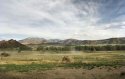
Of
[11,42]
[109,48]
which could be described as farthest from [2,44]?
[109,48]

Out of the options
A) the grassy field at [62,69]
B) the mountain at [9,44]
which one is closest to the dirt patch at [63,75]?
the grassy field at [62,69]

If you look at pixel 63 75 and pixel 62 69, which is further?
pixel 62 69

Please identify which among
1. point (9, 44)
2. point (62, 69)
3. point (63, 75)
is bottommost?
point (63, 75)

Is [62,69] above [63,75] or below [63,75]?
above

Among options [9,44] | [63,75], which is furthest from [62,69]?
[9,44]

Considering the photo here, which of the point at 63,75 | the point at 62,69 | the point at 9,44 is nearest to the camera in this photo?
the point at 63,75

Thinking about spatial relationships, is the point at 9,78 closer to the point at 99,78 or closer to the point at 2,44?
the point at 99,78

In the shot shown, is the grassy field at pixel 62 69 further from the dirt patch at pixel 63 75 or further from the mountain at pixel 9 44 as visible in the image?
the mountain at pixel 9 44

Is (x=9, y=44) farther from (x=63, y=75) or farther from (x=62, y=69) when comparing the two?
(x=63, y=75)

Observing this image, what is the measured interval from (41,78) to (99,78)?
5.50m

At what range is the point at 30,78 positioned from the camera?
2459 centimetres

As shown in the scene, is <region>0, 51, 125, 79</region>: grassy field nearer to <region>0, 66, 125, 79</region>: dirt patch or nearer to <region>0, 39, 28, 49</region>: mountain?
<region>0, 66, 125, 79</region>: dirt patch

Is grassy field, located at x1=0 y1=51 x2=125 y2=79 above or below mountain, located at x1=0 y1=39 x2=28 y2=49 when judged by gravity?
below

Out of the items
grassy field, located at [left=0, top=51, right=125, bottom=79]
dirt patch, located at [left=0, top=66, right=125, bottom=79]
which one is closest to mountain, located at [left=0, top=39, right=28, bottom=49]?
grassy field, located at [left=0, top=51, right=125, bottom=79]
